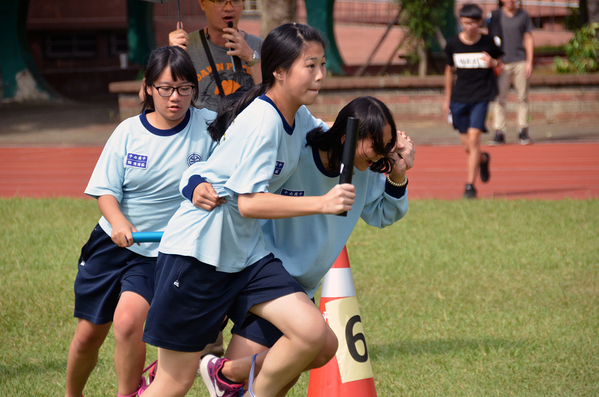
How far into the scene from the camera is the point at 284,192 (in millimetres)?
2641

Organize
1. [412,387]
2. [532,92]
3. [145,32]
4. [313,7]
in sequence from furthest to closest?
1. [145,32]
2. [313,7]
3. [532,92]
4. [412,387]

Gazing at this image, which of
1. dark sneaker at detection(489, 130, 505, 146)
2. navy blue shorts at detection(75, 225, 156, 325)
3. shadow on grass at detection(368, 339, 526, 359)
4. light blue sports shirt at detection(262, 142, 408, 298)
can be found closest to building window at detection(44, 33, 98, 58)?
dark sneaker at detection(489, 130, 505, 146)

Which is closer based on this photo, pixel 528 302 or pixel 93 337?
pixel 93 337

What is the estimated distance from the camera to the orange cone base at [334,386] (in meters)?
3.06

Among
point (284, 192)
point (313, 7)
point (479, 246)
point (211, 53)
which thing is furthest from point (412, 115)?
point (284, 192)

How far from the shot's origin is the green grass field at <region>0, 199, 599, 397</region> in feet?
11.6

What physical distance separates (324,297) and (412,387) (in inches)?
26.5

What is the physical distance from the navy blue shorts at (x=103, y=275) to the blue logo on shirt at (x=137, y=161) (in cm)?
33

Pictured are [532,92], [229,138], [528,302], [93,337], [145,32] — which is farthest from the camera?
[145,32]

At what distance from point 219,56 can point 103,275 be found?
4.17 feet

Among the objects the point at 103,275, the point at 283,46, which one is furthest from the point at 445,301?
the point at 283,46

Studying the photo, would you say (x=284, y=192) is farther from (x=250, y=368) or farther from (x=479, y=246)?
(x=479, y=246)

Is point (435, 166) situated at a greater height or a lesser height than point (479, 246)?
lesser

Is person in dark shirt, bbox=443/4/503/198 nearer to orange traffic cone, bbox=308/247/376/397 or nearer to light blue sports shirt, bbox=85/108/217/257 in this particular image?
orange traffic cone, bbox=308/247/376/397
